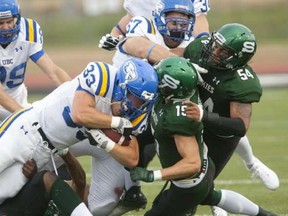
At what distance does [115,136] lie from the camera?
4.87 meters

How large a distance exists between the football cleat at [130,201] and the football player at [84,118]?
722 mm

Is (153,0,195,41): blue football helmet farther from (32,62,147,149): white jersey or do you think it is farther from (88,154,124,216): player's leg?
(88,154,124,216): player's leg

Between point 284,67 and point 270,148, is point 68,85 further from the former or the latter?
point 284,67

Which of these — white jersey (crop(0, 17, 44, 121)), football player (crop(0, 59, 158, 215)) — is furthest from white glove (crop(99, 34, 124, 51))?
football player (crop(0, 59, 158, 215))

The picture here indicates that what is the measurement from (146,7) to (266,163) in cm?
242

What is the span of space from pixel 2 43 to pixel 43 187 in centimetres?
168

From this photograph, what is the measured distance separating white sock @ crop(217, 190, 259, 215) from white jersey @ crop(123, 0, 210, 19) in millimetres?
1548

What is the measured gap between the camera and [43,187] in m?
4.92

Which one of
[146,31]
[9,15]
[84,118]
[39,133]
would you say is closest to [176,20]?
[146,31]

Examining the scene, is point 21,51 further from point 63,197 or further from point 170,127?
point 170,127

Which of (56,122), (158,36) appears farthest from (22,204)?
(158,36)

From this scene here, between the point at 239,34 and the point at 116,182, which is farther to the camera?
the point at 116,182

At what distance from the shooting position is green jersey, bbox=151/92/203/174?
4.83 m

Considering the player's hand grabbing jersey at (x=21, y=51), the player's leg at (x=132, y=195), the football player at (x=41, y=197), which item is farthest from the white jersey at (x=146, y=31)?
the football player at (x=41, y=197)
